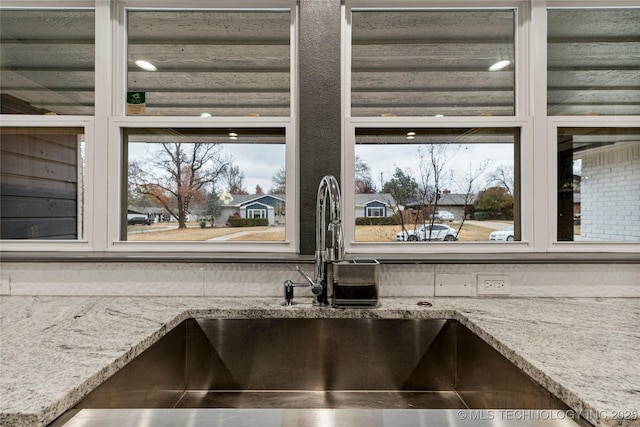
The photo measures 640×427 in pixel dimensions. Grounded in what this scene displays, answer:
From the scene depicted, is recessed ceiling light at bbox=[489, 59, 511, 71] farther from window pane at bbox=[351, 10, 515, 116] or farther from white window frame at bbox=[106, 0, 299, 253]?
white window frame at bbox=[106, 0, 299, 253]

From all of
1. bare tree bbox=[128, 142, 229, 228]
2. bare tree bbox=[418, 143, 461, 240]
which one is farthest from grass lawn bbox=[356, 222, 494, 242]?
bare tree bbox=[128, 142, 229, 228]

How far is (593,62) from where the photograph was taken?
1580 mm

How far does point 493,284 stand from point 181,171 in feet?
4.48

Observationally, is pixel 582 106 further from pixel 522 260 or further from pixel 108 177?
pixel 108 177

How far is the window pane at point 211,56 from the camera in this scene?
5.26ft

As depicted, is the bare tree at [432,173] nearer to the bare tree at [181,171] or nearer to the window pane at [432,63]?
the window pane at [432,63]

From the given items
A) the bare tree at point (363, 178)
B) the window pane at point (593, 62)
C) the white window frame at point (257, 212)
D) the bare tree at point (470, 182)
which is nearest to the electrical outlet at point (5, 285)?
the white window frame at point (257, 212)

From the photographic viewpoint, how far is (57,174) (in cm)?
161

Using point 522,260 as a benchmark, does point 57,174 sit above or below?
above

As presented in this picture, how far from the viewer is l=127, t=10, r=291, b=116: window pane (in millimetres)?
1603

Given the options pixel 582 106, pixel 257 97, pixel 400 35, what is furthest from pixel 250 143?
pixel 582 106

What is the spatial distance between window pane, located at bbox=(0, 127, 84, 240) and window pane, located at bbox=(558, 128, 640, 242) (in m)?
2.07

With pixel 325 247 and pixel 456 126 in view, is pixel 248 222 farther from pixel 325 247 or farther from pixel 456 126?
pixel 456 126

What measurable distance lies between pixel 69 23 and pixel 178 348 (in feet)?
4.95
